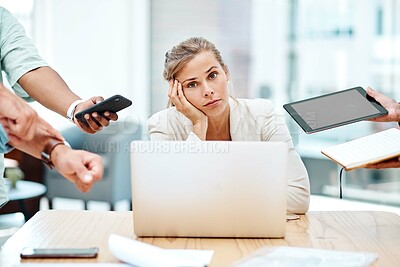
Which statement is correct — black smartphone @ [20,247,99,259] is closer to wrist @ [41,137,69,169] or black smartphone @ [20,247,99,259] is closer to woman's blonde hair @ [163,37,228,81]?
wrist @ [41,137,69,169]

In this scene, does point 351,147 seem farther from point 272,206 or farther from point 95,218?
point 95,218

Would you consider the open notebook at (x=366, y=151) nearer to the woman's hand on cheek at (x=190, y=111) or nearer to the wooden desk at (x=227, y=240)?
the wooden desk at (x=227, y=240)

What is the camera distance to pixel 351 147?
5.41 feet

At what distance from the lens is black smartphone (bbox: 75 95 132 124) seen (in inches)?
71.7

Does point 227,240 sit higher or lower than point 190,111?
lower

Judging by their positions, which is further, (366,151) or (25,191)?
(25,191)

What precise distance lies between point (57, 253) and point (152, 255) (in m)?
0.27

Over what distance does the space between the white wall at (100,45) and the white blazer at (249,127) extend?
2928 mm

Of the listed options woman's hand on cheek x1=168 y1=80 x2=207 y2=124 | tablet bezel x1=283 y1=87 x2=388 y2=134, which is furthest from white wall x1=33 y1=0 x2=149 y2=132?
tablet bezel x1=283 y1=87 x2=388 y2=134

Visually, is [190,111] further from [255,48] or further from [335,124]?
[255,48]

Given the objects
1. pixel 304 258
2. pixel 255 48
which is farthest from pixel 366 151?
pixel 255 48

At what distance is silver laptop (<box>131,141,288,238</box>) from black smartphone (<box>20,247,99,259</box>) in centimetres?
18

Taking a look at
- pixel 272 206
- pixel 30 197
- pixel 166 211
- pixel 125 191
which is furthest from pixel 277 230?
pixel 125 191

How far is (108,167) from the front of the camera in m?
4.71
